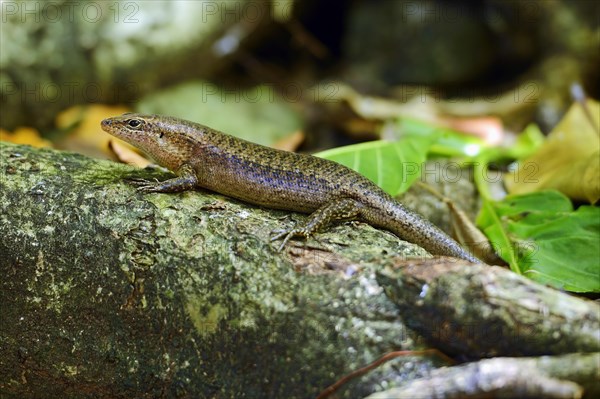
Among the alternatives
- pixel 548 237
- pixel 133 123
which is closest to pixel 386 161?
pixel 548 237

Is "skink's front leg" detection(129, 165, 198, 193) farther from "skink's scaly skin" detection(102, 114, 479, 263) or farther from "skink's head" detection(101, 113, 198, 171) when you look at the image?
"skink's head" detection(101, 113, 198, 171)

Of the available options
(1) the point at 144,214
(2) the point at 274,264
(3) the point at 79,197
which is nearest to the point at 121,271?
(1) the point at 144,214

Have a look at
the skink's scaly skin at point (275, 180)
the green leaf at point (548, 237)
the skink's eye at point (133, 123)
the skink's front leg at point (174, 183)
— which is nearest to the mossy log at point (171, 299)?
the skink's front leg at point (174, 183)

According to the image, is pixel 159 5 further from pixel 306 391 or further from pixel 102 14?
pixel 306 391

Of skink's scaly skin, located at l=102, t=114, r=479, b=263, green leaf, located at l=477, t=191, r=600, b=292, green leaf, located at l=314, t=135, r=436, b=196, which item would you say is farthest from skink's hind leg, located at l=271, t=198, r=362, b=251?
green leaf, located at l=477, t=191, r=600, b=292

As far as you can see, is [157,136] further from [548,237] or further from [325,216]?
[548,237]

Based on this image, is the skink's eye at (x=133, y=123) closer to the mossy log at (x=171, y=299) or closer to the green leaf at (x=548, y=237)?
the mossy log at (x=171, y=299)

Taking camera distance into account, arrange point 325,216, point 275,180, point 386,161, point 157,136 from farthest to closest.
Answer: point 386,161 → point 157,136 → point 275,180 → point 325,216
